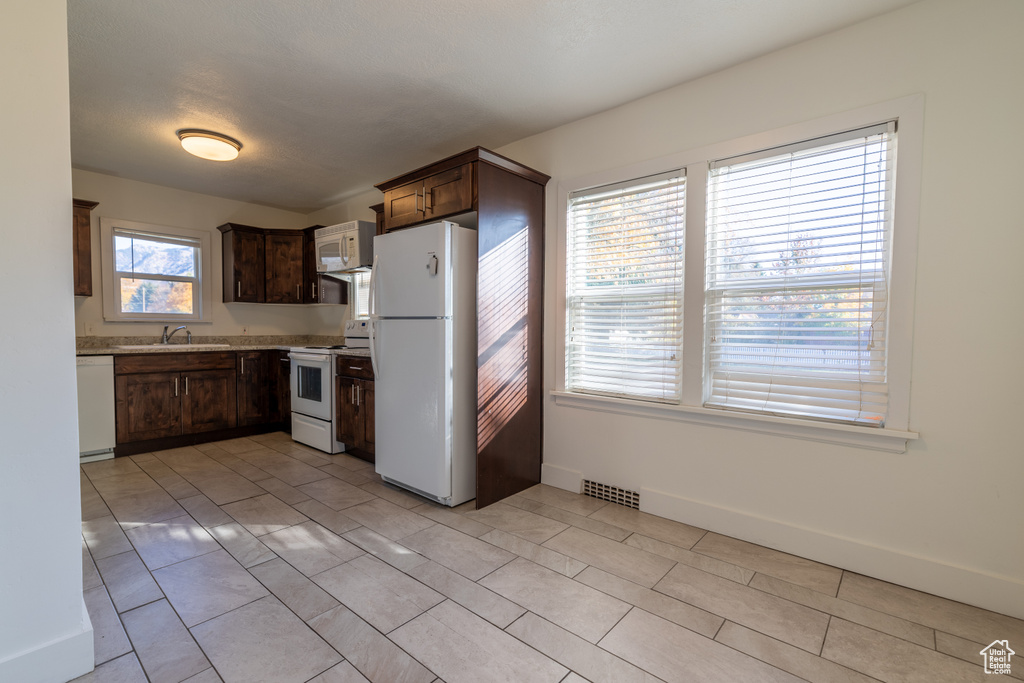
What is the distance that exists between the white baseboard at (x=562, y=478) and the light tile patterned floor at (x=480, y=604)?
282mm

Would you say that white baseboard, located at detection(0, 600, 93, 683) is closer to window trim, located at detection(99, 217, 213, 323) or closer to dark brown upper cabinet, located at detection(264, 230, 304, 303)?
window trim, located at detection(99, 217, 213, 323)

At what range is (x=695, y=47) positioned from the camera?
7.63 ft

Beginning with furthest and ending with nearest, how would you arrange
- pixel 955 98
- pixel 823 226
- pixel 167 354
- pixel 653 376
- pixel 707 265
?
pixel 167 354 → pixel 653 376 → pixel 707 265 → pixel 823 226 → pixel 955 98

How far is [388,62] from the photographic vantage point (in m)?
2.48

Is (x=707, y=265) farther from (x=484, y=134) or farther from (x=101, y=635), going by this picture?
(x=101, y=635)

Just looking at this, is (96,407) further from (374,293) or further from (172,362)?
(374,293)

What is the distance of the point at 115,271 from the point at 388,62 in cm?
381

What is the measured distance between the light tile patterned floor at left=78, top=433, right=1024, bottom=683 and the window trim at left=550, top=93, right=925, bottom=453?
25.3 inches

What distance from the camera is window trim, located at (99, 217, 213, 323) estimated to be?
438cm

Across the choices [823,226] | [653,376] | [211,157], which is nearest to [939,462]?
[823,226]

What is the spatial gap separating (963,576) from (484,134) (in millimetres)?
3575

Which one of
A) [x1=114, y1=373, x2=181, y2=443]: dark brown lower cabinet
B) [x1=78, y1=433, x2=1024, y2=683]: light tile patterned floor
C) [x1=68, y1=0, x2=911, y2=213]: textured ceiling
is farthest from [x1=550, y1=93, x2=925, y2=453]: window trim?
[x1=114, y1=373, x2=181, y2=443]: dark brown lower cabinet

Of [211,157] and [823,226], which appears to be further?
[211,157]
